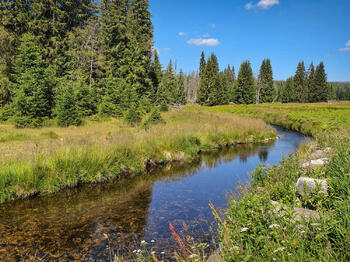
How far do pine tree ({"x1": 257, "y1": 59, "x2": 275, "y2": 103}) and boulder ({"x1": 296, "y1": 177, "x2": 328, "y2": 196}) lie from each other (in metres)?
76.4

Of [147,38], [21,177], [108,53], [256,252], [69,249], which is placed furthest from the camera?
[147,38]

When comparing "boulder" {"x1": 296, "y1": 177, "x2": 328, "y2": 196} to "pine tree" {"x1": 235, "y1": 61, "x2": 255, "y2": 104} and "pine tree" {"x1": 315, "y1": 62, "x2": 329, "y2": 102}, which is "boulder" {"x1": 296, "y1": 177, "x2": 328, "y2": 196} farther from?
"pine tree" {"x1": 315, "y1": 62, "x2": 329, "y2": 102}

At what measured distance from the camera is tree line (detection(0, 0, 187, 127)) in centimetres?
1927

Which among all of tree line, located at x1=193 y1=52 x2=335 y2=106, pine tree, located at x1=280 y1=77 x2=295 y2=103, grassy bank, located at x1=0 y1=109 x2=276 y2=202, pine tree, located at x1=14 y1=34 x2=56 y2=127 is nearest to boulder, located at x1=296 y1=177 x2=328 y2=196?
grassy bank, located at x1=0 y1=109 x2=276 y2=202

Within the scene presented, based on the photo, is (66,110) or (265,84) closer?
(66,110)

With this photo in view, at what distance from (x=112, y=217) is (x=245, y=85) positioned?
6967cm

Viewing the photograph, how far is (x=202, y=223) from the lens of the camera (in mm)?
5828

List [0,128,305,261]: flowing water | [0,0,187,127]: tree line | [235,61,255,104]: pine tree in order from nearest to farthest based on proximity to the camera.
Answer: [0,128,305,261]: flowing water
[0,0,187,127]: tree line
[235,61,255,104]: pine tree

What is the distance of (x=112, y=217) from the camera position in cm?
613

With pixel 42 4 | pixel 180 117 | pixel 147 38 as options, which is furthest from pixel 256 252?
pixel 147 38

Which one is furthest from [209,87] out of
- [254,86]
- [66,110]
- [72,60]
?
[66,110]

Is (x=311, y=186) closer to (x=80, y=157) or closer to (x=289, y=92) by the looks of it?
(x=80, y=157)

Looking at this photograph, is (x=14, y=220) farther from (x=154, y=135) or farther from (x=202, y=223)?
(x=154, y=135)

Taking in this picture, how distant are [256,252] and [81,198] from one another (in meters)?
5.79
